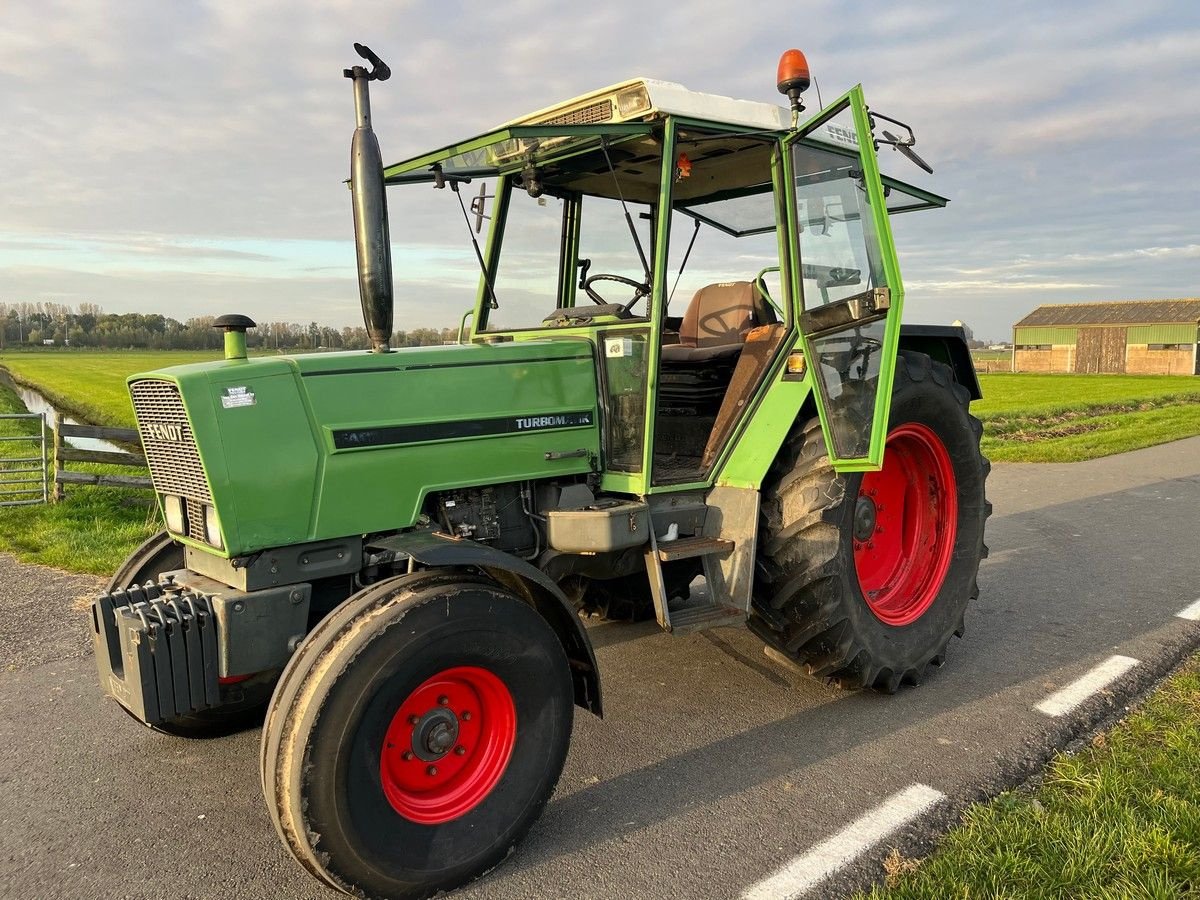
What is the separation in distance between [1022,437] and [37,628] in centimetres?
1539

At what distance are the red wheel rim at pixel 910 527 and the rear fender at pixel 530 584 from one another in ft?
6.46

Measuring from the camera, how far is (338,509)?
3.20 meters

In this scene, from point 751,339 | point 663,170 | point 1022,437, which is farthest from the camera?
point 1022,437

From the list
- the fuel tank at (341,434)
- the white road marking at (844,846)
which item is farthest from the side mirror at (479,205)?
the white road marking at (844,846)

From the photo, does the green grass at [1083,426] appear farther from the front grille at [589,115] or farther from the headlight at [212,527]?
the headlight at [212,527]

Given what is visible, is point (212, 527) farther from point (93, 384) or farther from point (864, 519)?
point (93, 384)

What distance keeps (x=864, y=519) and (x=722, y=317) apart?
1.30m

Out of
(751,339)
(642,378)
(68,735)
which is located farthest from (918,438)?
(68,735)

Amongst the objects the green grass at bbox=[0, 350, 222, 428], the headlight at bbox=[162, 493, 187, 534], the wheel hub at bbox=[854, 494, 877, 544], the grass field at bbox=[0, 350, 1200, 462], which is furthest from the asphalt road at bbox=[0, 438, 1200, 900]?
the green grass at bbox=[0, 350, 222, 428]

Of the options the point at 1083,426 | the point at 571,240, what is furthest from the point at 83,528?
the point at 1083,426

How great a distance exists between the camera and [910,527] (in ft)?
16.3

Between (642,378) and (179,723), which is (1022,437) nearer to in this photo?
(642,378)

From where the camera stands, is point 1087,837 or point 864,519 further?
point 864,519

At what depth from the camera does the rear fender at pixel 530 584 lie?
9.78 ft
